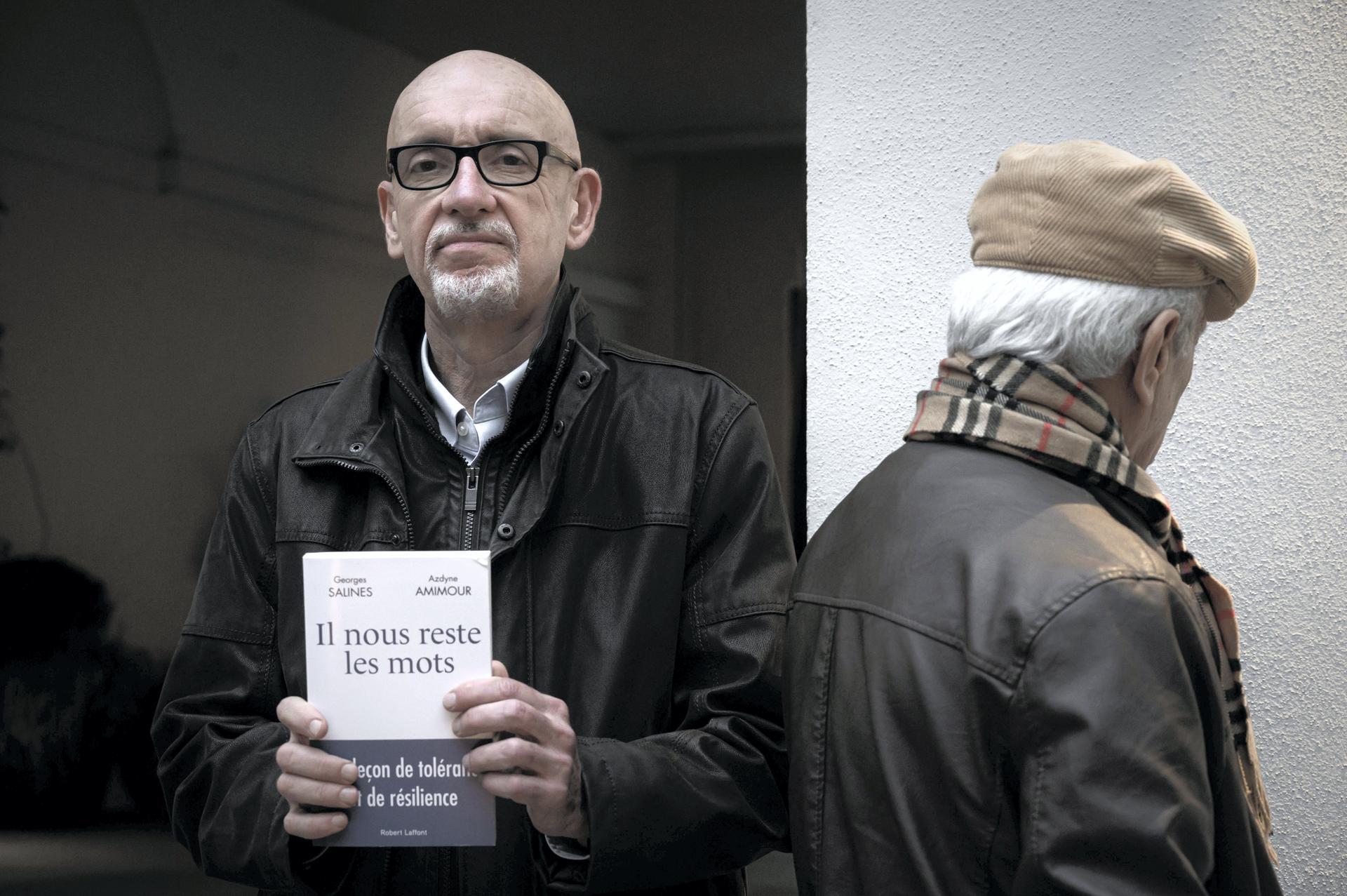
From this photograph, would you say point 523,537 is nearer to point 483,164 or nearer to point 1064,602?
point 483,164

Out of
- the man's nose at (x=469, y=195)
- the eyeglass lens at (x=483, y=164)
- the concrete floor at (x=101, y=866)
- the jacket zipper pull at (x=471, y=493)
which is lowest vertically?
the concrete floor at (x=101, y=866)

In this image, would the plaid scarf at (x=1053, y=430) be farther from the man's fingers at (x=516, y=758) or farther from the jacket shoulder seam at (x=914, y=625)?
the man's fingers at (x=516, y=758)

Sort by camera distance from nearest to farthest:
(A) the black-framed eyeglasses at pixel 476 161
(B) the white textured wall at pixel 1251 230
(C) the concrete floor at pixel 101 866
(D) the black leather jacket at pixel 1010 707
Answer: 1. (D) the black leather jacket at pixel 1010 707
2. (A) the black-framed eyeglasses at pixel 476 161
3. (B) the white textured wall at pixel 1251 230
4. (C) the concrete floor at pixel 101 866

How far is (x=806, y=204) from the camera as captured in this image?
2639mm

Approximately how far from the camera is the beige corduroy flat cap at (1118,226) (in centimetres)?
146

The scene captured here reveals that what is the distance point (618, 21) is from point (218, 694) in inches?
68.4

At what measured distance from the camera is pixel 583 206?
2432mm

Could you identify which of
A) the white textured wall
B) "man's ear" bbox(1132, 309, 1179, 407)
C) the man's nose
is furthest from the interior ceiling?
"man's ear" bbox(1132, 309, 1179, 407)

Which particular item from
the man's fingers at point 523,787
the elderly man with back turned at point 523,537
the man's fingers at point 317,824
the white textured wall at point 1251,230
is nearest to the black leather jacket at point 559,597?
the elderly man with back turned at point 523,537

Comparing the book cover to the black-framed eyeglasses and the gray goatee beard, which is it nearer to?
the gray goatee beard

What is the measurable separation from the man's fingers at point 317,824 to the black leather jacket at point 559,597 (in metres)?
0.24

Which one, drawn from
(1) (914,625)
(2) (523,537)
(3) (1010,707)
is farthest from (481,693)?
(3) (1010,707)

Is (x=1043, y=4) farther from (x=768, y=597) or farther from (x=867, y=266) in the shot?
(x=768, y=597)

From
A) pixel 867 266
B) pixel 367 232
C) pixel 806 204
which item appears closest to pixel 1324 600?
pixel 867 266
